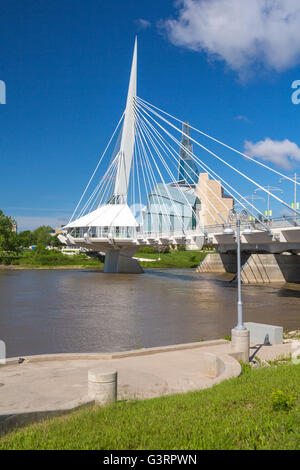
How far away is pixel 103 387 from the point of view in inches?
265

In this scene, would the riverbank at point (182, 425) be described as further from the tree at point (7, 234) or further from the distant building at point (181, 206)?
the tree at point (7, 234)

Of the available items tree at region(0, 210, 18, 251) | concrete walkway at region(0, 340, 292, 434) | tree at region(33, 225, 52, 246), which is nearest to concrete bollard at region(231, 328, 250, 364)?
concrete walkway at region(0, 340, 292, 434)

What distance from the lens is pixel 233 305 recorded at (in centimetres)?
2819

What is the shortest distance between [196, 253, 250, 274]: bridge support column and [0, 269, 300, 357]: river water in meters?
30.4

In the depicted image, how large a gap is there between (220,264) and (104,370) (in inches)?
2488

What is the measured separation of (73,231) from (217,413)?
190ft

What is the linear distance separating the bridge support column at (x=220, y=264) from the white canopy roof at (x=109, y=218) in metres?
18.0

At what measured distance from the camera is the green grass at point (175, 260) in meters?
87.1

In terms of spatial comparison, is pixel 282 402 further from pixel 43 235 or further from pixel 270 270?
pixel 43 235

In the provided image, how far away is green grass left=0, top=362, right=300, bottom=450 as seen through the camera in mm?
4855

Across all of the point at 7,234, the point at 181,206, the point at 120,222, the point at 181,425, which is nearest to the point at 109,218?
the point at 120,222

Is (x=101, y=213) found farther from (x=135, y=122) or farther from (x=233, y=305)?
(x=233, y=305)

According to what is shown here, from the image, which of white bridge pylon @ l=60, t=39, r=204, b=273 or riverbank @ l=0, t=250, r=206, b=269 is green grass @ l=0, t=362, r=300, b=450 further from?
riverbank @ l=0, t=250, r=206, b=269

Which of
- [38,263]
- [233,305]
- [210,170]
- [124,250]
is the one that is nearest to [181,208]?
[38,263]
